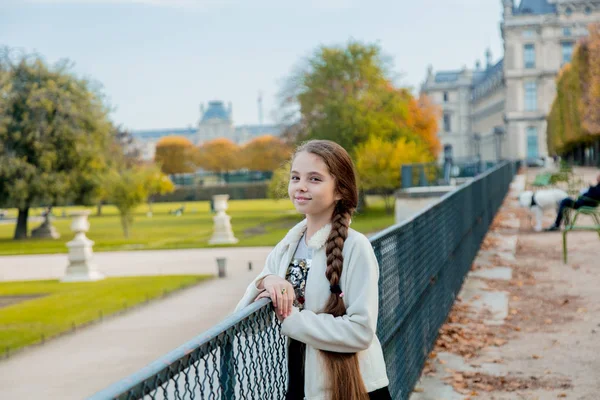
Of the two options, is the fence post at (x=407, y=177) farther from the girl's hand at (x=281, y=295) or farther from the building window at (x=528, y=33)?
the building window at (x=528, y=33)

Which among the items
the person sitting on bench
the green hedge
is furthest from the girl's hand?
the green hedge

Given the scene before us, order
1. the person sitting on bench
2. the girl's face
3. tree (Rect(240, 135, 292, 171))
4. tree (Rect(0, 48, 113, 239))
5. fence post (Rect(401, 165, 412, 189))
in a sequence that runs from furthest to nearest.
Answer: tree (Rect(240, 135, 292, 171)), tree (Rect(0, 48, 113, 239)), fence post (Rect(401, 165, 412, 189)), the person sitting on bench, the girl's face

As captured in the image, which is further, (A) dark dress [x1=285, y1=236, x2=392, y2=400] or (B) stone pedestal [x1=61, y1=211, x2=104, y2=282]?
(B) stone pedestal [x1=61, y1=211, x2=104, y2=282]

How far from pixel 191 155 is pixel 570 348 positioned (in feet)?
418

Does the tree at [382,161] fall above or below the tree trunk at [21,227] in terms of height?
above

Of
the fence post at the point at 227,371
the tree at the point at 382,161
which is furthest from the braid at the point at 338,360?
the tree at the point at 382,161

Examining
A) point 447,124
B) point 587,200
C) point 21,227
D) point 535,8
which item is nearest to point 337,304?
point 587,200

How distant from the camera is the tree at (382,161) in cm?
4559

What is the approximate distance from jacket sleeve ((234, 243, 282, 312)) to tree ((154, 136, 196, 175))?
12641cm

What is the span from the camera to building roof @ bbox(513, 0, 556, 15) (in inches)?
3846

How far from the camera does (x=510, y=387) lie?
673 centimetres

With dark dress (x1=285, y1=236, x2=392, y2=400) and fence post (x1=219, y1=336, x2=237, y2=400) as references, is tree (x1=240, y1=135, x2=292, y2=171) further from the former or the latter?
fence post (x1=219, y1=336, x2=237, y2=400)

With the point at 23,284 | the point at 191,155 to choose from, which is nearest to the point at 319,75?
the point at 23,284

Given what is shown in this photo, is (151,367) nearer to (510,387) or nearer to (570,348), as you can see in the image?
(510,387)
